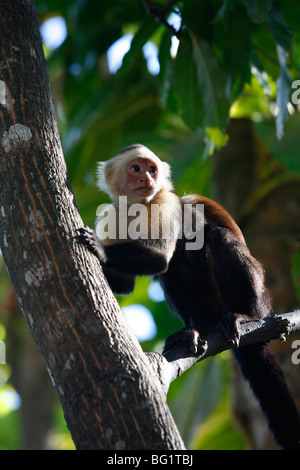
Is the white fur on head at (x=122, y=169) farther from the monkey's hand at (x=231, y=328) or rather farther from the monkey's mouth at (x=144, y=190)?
the monkey's hand at (x=231, y=328)

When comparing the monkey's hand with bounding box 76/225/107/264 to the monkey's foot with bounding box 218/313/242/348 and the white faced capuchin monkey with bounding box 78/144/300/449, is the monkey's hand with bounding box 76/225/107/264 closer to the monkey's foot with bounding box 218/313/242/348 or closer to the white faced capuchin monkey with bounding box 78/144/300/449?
the white faced capuchin monkey with bounding box 78/144/300/449

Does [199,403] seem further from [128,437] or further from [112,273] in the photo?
[128,437]

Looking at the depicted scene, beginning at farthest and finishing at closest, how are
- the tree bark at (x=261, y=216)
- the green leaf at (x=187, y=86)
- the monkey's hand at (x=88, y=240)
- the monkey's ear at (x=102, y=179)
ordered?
the tree bark at (x=261, y=216) → the monkey's ear at (x=102, y=179) → the green leaf at (x=187, y=86) → the monkey's hand at (x=88, y=240)

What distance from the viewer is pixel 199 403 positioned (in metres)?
5.96

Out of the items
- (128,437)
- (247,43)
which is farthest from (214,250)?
(128,437)

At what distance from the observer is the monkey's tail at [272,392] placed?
3.13 m

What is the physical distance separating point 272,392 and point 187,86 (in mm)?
2107

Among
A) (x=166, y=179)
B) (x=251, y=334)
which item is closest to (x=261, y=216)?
(x=166, y=179)

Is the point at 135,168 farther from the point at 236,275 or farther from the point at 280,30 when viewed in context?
the point at 280,30

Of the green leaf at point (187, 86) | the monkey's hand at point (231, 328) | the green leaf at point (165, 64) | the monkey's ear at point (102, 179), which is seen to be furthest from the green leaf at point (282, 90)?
the monkey's ear at point (102, 179)

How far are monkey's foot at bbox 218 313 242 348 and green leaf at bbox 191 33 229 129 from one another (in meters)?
1.39

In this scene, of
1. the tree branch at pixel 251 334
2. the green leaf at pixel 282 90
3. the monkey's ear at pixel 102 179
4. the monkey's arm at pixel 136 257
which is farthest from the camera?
the monkey's ear at pixel 102 179

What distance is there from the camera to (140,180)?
12.4ft

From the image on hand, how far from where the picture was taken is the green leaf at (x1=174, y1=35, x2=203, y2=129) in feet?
12.4
